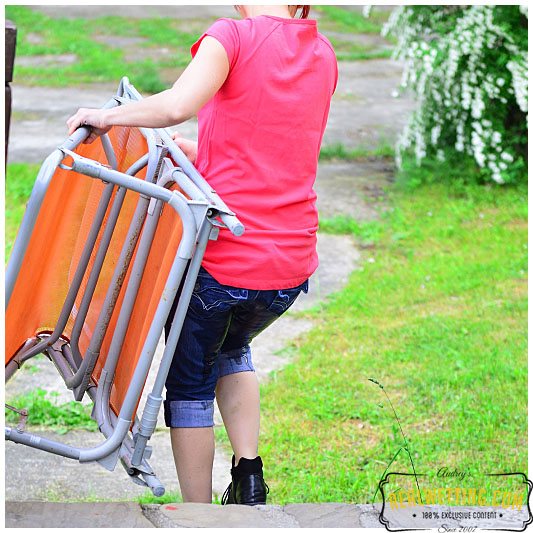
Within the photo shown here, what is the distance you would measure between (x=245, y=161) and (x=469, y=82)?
4537 mm

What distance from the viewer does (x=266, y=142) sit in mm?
2084

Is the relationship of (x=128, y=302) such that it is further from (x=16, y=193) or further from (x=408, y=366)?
(x=16, y=193)

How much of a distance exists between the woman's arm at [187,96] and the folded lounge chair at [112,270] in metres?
0.13

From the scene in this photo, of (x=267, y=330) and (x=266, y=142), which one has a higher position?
(x=266, y=142)

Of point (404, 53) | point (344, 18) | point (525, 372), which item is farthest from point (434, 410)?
point (344, 18)

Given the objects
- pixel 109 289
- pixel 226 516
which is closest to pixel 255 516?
pixel 226 516

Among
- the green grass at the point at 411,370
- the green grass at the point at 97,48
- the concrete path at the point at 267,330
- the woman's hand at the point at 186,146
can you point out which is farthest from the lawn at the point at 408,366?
the green grass at the point at 97,48

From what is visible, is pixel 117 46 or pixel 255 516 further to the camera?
pixel 117 46

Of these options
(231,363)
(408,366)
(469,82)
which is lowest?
(408,366)

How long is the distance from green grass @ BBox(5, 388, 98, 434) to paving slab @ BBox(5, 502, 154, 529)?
1167 millimetres

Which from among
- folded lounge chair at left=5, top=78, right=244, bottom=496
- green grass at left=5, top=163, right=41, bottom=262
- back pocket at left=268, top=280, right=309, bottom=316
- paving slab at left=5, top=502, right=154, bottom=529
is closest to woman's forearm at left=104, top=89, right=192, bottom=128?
folded lounge chair at left=5, top=78, right=244, bottom=496

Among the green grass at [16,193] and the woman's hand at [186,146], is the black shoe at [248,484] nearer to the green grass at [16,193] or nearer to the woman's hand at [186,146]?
the woman's hand at [186,146]

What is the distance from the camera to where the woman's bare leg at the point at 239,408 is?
96.8 inches

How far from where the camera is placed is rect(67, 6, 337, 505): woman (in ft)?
6.47
